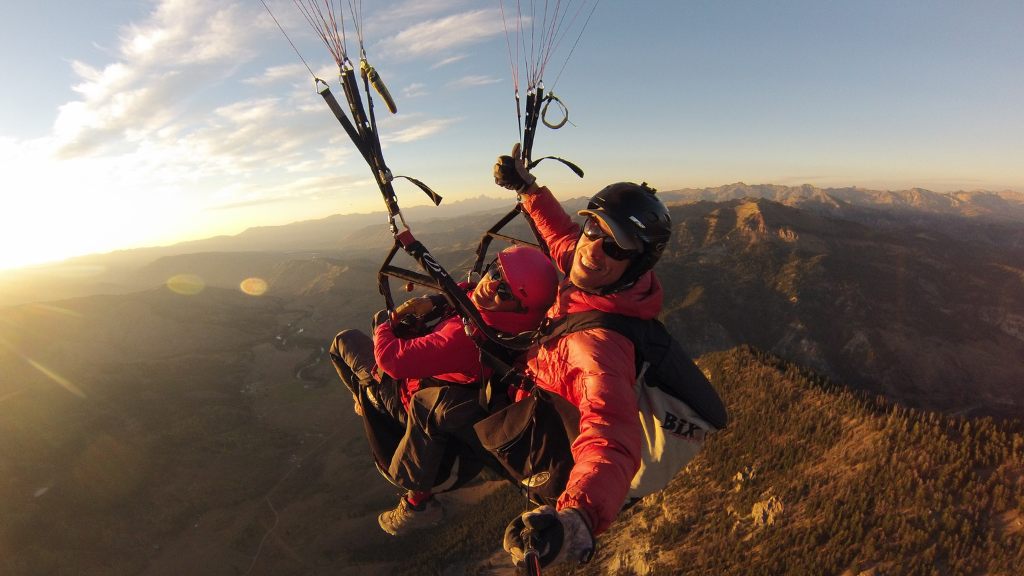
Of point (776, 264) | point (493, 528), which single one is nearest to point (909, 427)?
point (493, 528)

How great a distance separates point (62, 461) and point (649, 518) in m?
36.5

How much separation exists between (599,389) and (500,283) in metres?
1.43

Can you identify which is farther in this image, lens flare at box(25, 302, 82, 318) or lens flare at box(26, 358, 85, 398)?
lens flare at box(25, 302, 82, 318)

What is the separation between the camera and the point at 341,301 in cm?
9250

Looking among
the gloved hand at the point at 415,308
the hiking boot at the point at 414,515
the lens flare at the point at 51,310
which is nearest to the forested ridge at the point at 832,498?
the hiking boot at the point at 414,515

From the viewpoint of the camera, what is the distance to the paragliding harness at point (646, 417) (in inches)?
111

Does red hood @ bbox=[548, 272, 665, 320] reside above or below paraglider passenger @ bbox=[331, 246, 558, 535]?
above

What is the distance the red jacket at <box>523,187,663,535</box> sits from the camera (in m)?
1.99

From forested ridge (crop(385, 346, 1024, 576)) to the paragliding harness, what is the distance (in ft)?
18.4

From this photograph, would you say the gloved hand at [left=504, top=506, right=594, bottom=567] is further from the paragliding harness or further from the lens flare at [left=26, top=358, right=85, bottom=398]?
the lens flare at [left=26, top=358, right=85, bottom=398]

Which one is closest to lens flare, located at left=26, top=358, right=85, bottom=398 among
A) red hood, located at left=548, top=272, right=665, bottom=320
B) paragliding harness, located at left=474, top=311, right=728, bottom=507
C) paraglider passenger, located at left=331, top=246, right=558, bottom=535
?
paraglider passenger, located at left=331, top=246, right=558, bottom=535

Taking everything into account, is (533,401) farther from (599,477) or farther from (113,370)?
(113,370)

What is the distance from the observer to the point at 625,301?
297 cm

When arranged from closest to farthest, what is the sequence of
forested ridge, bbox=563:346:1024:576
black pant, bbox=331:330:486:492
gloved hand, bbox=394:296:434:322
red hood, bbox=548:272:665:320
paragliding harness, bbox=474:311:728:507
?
paragliding harness, bbox=474:311:728:507
red hood, bbox=548:272:665:320
black pant, bbox=331:330:486:492
gloved hand, bbox=394:296:434:322
forested ridge, bbox=563:346:1024:576
